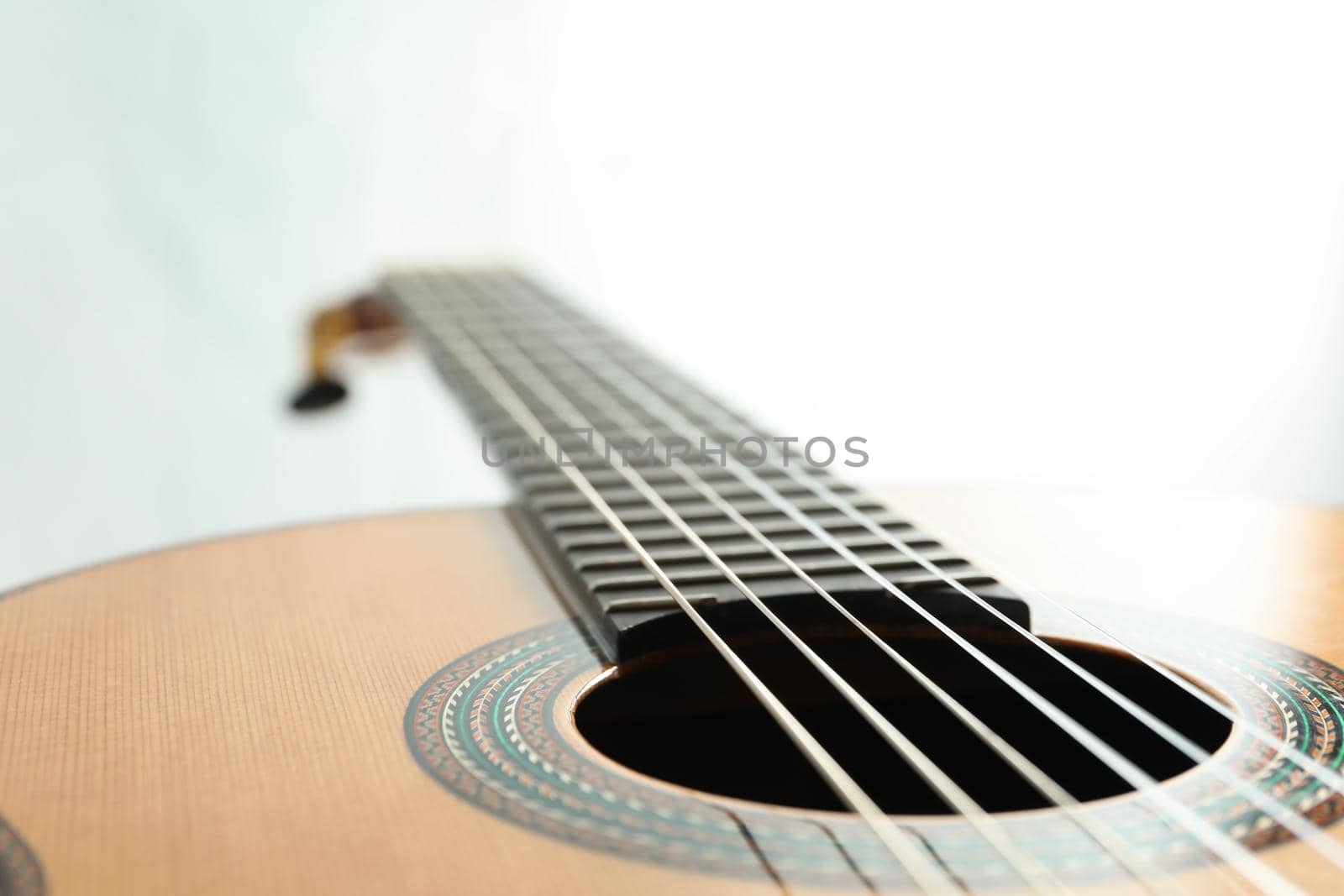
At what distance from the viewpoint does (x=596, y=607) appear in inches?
26.6

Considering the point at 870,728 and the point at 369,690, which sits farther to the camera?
the point at 870,728

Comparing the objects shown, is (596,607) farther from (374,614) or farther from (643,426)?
(643,426)

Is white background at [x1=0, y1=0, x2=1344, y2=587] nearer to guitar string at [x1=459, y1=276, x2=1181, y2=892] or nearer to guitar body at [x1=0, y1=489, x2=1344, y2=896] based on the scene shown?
guitar string at [x1=459, y1=276, x2=1181, y2=892]

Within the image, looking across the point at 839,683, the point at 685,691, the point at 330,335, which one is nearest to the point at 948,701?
the point at 839,683

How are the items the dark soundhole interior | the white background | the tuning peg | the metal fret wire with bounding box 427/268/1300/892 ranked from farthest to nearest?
the white background
the tuning peg
the dark soundhole interior
the metal fret wire with bounding box 427/268/1300/892

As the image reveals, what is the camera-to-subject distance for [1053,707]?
0.62m

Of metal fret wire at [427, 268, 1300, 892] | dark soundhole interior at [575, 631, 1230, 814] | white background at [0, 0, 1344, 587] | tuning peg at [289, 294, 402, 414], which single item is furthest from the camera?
white background at [0, 0, 1344, 587]

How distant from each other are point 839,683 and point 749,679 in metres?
0.04

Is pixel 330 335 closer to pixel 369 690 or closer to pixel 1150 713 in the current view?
pixel 369 690

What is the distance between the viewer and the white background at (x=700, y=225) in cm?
196

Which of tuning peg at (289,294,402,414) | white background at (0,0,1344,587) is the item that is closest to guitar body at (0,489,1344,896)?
tuning peg at (289,294,402,414)

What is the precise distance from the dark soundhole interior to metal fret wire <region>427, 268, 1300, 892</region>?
11 millimetres

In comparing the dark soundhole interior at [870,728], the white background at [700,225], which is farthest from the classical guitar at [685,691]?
the white background at [700,225]

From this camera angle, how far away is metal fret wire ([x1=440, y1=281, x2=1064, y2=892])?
0.44 m
